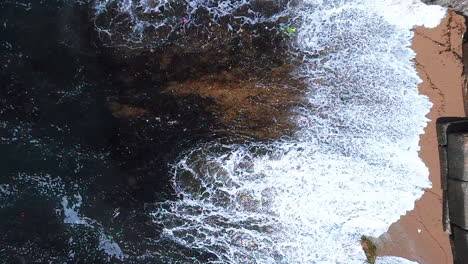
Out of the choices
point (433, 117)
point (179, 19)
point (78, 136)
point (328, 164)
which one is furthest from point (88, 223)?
point (433, 117)

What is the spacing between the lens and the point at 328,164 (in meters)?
5.68

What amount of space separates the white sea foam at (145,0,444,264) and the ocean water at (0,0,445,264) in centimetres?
2

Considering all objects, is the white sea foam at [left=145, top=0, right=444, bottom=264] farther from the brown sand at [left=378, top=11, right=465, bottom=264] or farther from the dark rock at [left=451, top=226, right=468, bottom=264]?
the dark rock at [left=451, top=226, right=468, bottom=264]

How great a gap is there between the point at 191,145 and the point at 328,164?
82.9 inches

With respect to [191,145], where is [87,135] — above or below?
above

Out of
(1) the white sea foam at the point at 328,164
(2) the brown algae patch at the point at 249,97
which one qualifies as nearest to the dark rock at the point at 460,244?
(1) the white sea foam at the point at 328,164

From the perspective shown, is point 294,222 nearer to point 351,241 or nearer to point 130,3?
point 351,241

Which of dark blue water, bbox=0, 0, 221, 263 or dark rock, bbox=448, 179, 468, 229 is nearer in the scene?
dark rock, bbox=448, 179, 468, 229

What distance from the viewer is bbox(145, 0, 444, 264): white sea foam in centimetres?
566

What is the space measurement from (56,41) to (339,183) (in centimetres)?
485

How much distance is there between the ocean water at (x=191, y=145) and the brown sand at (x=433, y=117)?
19 cm

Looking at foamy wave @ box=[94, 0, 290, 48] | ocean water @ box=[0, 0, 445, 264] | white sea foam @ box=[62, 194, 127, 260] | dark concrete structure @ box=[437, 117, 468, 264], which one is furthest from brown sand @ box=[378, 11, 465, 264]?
white sea foam @ box=[62, 194, 127, 260]

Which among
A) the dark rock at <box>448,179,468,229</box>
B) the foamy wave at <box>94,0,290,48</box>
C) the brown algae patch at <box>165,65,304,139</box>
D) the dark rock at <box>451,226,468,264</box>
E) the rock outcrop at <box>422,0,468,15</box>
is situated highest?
the foamy wave at <box>94,0,290,48</box>

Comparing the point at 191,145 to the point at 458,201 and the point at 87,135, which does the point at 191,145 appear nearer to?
the point at 87,135
